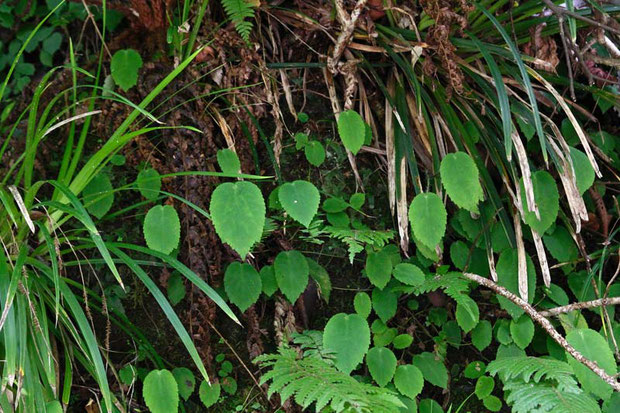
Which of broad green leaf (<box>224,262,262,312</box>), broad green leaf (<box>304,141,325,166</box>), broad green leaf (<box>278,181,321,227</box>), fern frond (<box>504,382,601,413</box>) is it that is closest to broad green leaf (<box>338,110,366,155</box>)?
broad green leaf (<box>304,141,325,166</box>)

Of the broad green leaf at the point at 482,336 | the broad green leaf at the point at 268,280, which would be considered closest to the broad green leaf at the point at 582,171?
the broad green leaf at the point at 482,336

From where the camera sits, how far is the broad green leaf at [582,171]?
1.97 m

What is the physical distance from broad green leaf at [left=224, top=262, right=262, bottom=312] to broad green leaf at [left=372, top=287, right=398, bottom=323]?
38cm

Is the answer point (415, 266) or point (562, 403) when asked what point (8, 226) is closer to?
point (415, 266)

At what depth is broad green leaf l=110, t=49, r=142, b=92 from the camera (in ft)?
6.77

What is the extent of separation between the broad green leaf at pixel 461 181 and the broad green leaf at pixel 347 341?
429 mm

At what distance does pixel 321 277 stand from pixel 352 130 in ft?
1.51

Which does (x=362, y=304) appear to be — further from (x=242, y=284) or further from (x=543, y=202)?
(x=543, y=202)

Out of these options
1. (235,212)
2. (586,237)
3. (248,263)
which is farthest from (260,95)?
(586,237)

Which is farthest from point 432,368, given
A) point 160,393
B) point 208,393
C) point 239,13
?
point 239,13

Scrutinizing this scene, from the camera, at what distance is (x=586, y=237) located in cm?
228

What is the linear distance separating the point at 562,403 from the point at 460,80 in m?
0.93

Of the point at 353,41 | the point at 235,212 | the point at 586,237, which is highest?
the point at 353,41

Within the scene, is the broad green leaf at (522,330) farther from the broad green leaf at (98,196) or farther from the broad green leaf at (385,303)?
the broad green leaf at (98,196)
